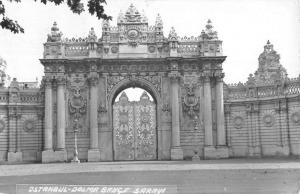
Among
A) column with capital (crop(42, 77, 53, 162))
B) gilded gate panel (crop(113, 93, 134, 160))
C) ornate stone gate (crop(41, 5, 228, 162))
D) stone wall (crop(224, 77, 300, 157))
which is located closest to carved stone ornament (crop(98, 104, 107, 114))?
ornate stone gate (crop(41, 5, 228, 162))

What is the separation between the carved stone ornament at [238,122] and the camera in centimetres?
4425

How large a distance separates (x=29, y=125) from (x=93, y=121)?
5.85 m

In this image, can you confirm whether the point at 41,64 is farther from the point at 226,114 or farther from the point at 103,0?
the point at 103,0

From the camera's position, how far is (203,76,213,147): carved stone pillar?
43.0 meters

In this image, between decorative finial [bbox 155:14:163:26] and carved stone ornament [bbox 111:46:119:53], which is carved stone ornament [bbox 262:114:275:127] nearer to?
decorative finial [bbox 155:14:163:26]

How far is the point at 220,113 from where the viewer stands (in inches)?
1706

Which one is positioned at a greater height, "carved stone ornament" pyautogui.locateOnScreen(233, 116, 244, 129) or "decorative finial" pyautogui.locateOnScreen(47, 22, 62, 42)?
"decorative finial" pyautogui.locateOnScreen(47, 22, 62, 42)

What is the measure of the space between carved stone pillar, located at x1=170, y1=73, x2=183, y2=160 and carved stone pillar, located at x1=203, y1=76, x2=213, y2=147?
2429 mm

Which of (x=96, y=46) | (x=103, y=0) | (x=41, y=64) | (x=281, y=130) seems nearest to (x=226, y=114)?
(x=281, y=130)

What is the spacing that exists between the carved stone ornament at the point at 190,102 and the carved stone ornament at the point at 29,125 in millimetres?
13424

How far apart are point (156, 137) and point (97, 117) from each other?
5.57 m

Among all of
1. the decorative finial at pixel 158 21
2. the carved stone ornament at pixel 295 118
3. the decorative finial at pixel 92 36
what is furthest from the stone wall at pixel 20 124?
the carved stone ornament at pixel 295 118

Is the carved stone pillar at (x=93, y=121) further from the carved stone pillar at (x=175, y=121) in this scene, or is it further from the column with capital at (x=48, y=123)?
the carved stone pillar at (x=175, y=121)

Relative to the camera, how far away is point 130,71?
4406cm
